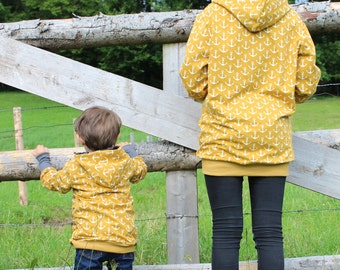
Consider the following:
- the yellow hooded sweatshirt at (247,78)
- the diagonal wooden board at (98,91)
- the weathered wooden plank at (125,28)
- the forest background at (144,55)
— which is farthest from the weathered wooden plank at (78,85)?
the forest background at (144,55)

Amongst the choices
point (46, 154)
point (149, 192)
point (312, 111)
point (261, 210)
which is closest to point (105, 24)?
point (46, 154)

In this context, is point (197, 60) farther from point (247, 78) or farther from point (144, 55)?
point (144, 55)

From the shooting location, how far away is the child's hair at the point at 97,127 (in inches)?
111

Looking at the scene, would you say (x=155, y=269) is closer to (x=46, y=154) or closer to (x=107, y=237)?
(x=107, y=237)

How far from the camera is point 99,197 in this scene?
112 inches

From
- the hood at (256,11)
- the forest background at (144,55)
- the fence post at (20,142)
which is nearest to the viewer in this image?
the hood at (256,11)

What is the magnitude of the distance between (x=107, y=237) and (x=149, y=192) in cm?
503

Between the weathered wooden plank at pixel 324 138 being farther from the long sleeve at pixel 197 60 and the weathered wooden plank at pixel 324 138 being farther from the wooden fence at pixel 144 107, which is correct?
the long sleeve at pixel 197 60

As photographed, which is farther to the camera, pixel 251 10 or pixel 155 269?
pixel 155 269

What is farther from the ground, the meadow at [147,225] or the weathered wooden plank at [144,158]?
the weathered wooden plank at [144,158]

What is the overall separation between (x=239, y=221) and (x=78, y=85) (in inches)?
42.5

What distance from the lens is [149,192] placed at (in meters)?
7.86

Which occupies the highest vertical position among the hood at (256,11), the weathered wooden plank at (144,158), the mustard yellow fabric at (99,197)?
the hood at (256,11)

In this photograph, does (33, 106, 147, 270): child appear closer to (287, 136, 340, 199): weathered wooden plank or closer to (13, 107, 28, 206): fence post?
(287, 136, 340, 199): weathered wooden plank
